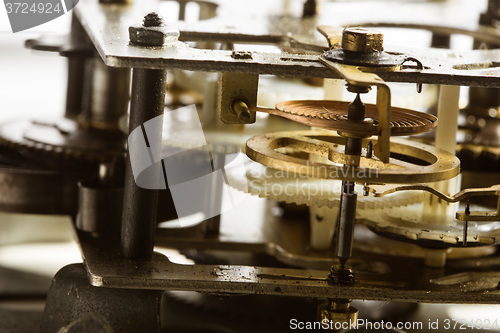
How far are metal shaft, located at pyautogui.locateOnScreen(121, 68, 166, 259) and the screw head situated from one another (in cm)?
39

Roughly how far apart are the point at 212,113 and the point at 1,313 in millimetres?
832

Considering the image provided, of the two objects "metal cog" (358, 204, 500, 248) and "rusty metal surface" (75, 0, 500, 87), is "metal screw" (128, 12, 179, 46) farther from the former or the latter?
"metal cog" (358, 204, 500, 248)

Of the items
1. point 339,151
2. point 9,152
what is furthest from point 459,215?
point 9,152

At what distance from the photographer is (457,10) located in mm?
3318

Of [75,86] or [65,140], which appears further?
[75,86]

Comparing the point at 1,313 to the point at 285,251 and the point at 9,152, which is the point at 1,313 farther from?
the point at 285,251

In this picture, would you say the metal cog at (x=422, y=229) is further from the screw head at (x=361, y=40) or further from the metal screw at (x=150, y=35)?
the metal screw at (x=150, y=35)
